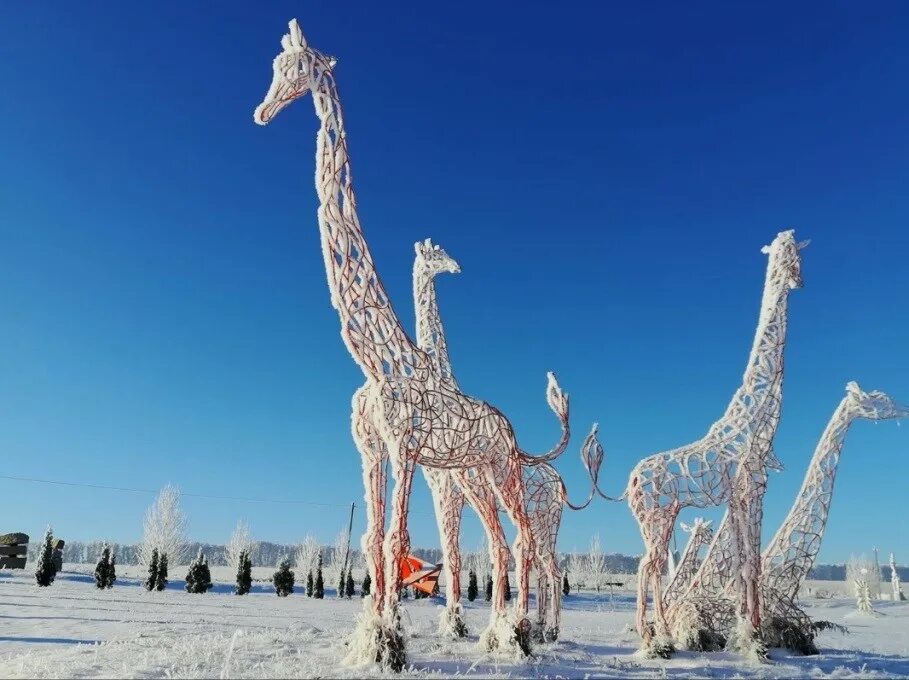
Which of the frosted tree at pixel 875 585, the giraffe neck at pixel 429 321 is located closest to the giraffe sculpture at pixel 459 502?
the giraffe neck at pixel 429 321

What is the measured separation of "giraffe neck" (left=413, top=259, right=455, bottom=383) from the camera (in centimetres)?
1047

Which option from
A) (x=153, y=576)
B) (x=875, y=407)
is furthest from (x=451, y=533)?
(x=153, y=576)

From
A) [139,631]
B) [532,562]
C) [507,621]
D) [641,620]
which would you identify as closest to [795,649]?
[641,620]

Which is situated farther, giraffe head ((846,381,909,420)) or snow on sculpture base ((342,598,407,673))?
giraffe head ((846,381,909,420))

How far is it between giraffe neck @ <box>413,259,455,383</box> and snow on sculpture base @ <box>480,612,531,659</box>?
12.1 feet

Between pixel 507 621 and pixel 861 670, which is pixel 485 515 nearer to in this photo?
pixel 507 621

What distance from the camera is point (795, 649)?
32.1 feet

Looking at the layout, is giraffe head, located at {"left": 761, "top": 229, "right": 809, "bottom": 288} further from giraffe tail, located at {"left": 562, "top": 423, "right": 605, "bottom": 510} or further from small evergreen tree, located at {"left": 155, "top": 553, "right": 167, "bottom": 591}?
small evergreen tree, located at {"left": 155, "top": 553, "right": 167, "bottom": 591}

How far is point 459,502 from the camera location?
10148 mm

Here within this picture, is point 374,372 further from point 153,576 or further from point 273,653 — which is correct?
point 153,576

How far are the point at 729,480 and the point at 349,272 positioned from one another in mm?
6212

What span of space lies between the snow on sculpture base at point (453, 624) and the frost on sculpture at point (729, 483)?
2.48 meters

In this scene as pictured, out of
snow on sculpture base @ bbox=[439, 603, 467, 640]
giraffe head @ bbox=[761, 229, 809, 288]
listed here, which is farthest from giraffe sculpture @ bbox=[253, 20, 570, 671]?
giraffe head @ bbox=[761, 229, 809, 288]

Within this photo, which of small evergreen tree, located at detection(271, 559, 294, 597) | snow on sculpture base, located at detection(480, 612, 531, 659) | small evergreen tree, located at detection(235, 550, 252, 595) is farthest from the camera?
small evergreen tree, located at detection(271, 559, 294, 597)
